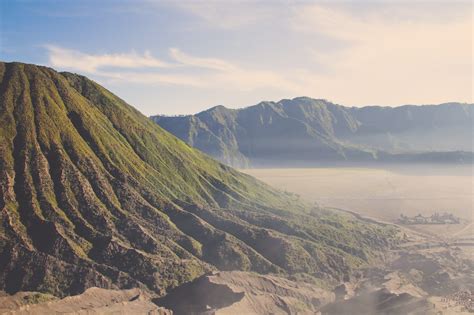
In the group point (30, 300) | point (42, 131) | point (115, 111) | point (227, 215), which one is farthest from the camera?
point (115, 111)

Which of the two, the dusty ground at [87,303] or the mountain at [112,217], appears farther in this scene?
the mountain at [112,217]

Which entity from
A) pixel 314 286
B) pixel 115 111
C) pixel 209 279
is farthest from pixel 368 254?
pixel 115 111

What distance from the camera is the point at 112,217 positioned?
130125mm

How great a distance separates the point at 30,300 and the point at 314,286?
66588 mm

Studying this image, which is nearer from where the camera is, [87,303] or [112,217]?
[87,303]

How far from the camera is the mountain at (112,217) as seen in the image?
11144cm

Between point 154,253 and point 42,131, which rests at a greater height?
point 42,131

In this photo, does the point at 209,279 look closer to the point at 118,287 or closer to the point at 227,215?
the point at 118,287

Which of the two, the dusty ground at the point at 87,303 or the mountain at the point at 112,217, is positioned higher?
the mountain at the point at 112,217

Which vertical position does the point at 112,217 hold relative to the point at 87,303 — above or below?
above

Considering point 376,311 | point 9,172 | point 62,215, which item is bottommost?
point 376,311

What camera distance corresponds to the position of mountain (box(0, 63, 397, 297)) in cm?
11144

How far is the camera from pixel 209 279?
108 metres

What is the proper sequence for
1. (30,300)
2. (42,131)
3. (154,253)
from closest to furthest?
(30,300)
(154,253)
(42,131)
